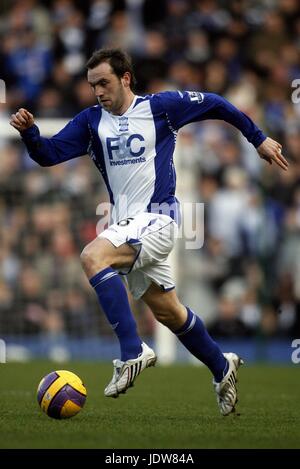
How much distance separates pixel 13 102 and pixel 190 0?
3.55 m

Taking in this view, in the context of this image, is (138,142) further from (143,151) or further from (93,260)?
(93,260)

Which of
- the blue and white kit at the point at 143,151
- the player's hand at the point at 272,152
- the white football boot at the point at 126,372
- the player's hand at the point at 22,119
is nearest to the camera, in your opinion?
the white football boot at the point at 126,372

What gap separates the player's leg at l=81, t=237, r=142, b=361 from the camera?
6445 millimetres

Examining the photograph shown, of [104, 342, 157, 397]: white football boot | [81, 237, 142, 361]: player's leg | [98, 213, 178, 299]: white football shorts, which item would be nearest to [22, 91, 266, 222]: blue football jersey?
[98, 213, 178, 299]: white football shorts

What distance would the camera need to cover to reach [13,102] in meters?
16.1

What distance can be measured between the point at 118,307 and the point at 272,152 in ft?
5.09

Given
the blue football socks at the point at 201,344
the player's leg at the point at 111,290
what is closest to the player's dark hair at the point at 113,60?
the player's leg at the point at 111,290

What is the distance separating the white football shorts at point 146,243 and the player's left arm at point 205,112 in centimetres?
75

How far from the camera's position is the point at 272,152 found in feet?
23.0

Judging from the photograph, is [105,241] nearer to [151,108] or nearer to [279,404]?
[151,108]

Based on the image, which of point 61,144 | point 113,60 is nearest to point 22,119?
point 61,144

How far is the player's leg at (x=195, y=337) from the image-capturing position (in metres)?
6.96

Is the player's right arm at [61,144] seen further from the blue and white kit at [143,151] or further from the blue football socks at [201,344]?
the blue football socks at [201,344]
